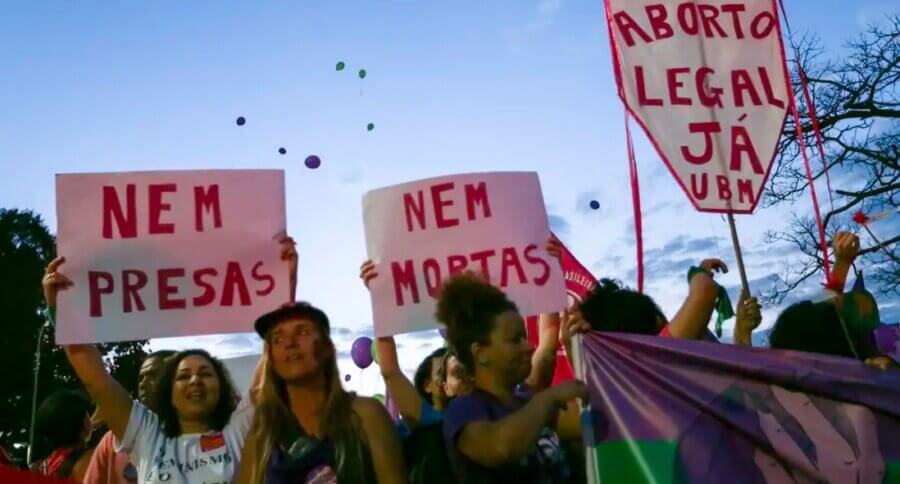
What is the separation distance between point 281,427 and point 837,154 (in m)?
10.9

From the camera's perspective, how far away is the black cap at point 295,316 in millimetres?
3473

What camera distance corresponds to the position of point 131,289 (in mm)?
4199

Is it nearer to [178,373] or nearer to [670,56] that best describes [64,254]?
[178,373]

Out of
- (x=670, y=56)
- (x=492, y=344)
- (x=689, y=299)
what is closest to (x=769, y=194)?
(x=670, y=56)

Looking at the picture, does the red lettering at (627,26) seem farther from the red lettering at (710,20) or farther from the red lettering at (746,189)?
the red lettering at (746,189)

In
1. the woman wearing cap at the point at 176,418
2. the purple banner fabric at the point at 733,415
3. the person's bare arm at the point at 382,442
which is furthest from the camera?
the woman wearing cap at the point at 176,418

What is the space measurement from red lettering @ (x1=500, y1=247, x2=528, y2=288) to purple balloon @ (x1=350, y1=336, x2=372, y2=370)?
608 cm

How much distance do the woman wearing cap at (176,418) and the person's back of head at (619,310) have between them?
1.33 m

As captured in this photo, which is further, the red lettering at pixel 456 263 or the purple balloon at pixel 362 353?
the purple balloon at pixel 362 353

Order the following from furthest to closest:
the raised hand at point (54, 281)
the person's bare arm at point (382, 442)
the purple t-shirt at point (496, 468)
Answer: the raised hand at point (54, 281), the person's bare arm at point (382, 442), the purple t-shirt at point (496, 468)

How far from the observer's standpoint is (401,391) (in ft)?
11.8

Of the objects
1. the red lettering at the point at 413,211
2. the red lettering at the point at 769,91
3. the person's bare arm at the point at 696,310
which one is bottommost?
the person's bare arm at the point at 696,310

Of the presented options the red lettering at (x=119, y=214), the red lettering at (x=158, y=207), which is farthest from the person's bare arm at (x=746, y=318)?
the red lettering at (x=119, y=214)

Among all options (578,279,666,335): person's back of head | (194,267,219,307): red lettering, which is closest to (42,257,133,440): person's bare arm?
(194,267,219,307): red lettering
